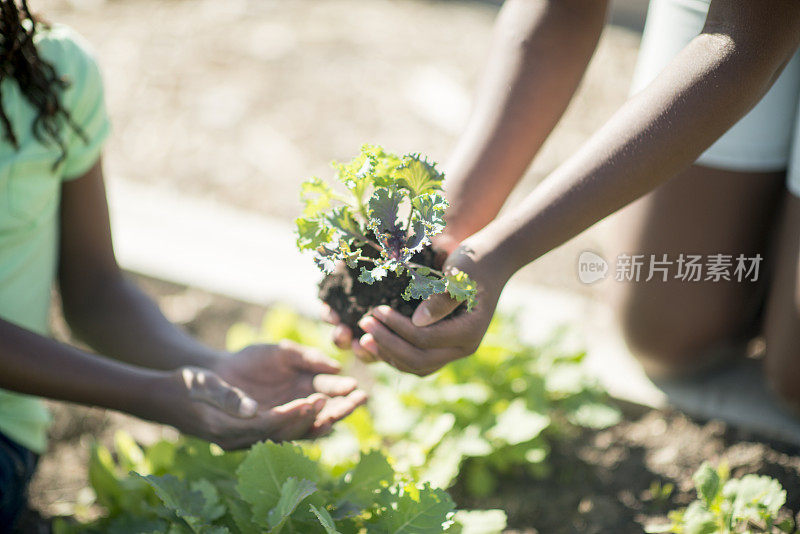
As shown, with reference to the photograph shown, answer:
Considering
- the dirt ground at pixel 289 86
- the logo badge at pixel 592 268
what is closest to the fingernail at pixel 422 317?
the logo badge at pixel 592 268

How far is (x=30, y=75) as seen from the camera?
1.61m

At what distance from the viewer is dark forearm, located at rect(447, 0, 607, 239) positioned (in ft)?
5.36

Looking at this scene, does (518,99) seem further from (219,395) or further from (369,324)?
(219,395)

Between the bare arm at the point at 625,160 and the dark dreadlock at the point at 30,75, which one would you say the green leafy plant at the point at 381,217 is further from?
the dark dreadlock at the point at 30,75

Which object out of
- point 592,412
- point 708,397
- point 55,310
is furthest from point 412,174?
point 55,310

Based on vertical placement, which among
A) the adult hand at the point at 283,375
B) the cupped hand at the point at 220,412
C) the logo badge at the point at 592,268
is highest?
the logo badge at the point at 592,268

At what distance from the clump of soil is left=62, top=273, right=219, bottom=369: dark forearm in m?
0.46

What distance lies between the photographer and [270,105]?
3.94m

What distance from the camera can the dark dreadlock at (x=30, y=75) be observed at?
1.50 m

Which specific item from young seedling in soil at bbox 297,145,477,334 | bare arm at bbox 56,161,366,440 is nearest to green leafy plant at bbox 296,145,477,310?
young seedling in soil at bbox 297,145,477,334

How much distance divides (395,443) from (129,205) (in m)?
1.70

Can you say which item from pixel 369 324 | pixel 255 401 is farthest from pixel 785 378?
pixel 255 401

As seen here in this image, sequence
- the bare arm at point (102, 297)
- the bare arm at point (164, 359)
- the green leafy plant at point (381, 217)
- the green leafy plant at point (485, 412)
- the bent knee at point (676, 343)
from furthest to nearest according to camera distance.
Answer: the bent knee at point (676, 343) < the green leafy plant at point (485, 412) < the bare arm at point (102, 297) < the bare arm at point (164, 359) < the green leafy plant at point (381, 217)

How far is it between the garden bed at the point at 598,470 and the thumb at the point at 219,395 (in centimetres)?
88
